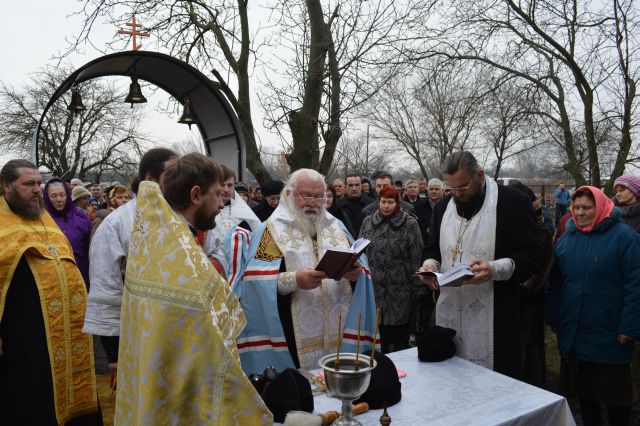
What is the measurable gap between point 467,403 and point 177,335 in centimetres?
140

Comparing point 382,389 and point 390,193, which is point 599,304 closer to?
point 382,389

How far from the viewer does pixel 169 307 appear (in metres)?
1.63

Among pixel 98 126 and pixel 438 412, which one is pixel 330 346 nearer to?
pixel 438 412

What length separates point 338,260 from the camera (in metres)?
2.68

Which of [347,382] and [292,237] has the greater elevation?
[292,237]

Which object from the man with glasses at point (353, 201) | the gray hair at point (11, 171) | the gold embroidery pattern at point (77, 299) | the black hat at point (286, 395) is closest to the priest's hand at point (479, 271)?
the black hat at point (286, 395)

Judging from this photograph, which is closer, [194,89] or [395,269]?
[395,269]

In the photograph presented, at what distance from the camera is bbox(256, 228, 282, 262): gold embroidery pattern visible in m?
3.13

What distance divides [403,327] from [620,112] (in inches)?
274

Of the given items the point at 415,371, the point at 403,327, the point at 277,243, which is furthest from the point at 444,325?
the point at 403,327

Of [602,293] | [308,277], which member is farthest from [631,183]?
[308,277]

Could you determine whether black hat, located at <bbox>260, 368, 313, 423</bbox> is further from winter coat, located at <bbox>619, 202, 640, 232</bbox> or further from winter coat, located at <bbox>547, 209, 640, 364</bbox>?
winter coat, located at <bbox>619, 202, 640, 232</bbox>

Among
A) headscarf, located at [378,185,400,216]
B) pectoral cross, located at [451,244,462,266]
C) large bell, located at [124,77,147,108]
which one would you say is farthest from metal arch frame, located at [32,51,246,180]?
pectoral cross, located at [451,244,462,266]

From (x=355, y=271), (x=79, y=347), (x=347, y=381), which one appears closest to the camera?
(x=347, y=381)
